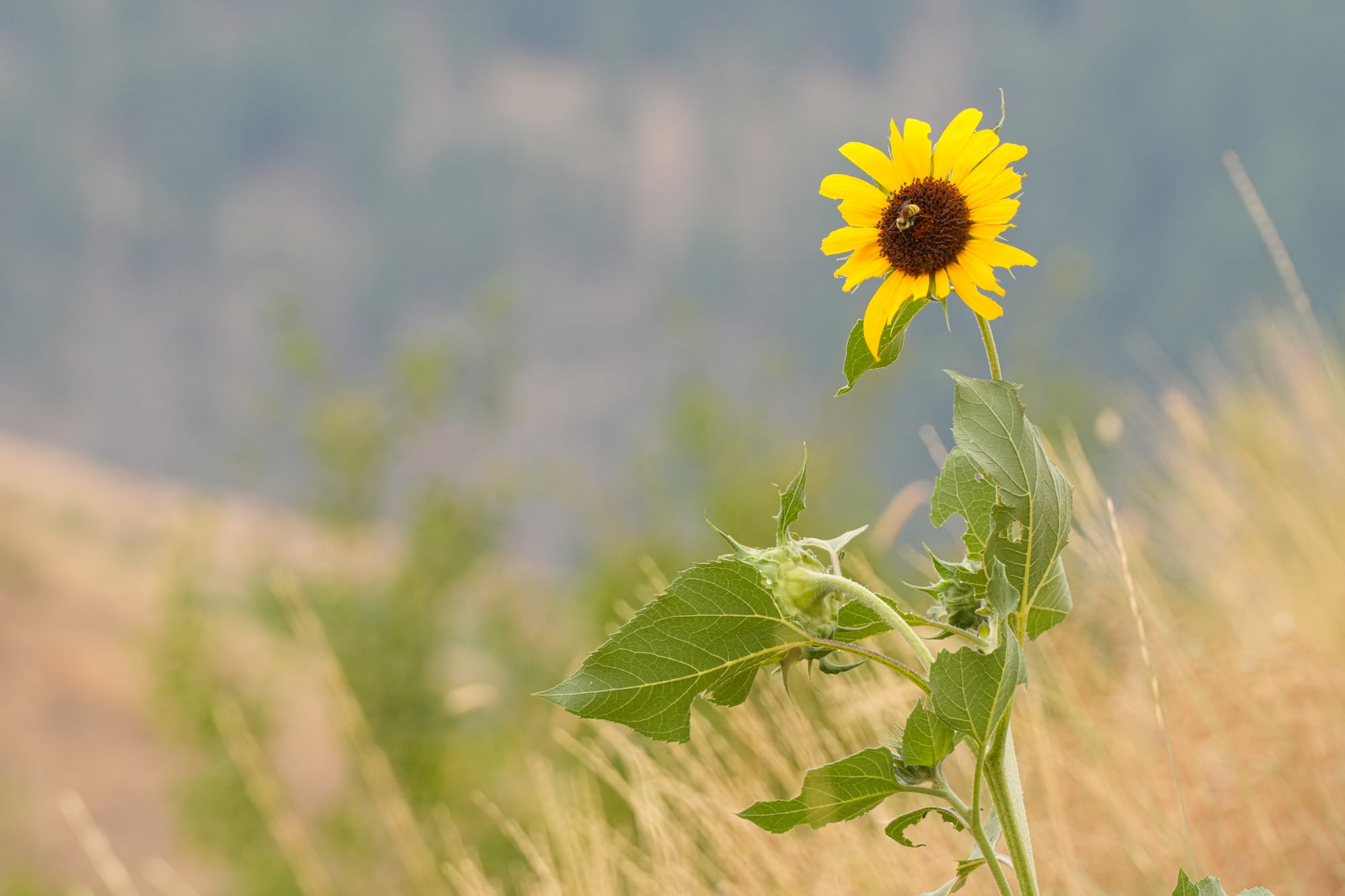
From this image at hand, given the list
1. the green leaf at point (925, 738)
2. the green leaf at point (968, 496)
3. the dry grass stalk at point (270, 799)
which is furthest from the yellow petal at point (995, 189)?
the dry grass stalk at point (270, 799)

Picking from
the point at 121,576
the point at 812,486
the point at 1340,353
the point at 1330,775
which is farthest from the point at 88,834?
the point at 121,576

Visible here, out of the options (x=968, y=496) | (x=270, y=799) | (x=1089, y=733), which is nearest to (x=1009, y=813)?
(x=968, y=496)

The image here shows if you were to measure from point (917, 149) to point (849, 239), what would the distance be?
5 centimetres

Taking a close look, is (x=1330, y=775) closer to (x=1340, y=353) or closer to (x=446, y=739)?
(x=1340, y=353)

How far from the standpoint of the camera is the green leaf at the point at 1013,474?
1.45 ft

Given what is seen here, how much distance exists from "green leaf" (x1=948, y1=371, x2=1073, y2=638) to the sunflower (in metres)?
0.05

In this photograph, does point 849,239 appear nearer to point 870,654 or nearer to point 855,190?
point 855,190

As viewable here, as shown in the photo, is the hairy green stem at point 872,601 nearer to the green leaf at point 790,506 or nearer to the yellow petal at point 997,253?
the green leaf at point 790,506

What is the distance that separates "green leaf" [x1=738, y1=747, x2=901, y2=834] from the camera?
0.45 meters

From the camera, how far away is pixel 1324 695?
2.09m

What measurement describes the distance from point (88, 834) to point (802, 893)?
112 cm

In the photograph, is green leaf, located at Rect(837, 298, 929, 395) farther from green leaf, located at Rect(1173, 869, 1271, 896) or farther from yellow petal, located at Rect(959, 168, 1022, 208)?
green leaf, located at Rect(1173, 869, 1271, 896)

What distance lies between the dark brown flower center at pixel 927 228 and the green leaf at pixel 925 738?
0.19m

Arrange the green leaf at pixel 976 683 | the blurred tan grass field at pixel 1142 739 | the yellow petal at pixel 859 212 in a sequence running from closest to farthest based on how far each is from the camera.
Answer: the green leaf at pixel 976 683, the yellow petal at pixel 859 212, the blurred tan grass field at pixel 1142 739
